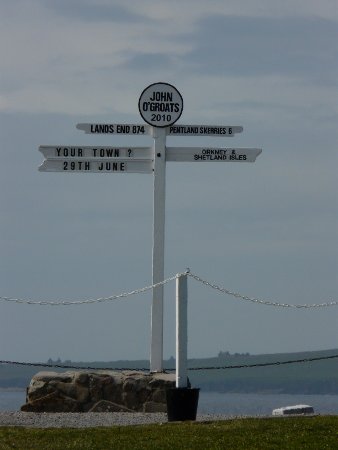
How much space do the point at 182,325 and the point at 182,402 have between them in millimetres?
1043

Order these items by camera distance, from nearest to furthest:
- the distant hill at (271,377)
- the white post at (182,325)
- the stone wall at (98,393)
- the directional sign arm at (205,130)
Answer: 1. the white post at (182,325)
2. the stone wall at (98,393)
3. the directional sign arm at (205,130)
4. the distant hill at (271,377)

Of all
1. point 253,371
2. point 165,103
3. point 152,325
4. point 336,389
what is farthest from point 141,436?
point 253,371

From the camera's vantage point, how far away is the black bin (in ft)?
61.1

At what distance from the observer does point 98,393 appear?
21125mm

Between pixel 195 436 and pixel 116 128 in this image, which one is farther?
pixel 116 128

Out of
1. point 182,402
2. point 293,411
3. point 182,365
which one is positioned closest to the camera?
point 182,402

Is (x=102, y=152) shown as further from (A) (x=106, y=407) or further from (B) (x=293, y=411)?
Answer: (B) (x=293, y=411)

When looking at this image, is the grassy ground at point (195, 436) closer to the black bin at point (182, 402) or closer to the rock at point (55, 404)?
the black bin at point (182, 402)

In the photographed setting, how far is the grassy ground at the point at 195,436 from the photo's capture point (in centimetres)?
1602

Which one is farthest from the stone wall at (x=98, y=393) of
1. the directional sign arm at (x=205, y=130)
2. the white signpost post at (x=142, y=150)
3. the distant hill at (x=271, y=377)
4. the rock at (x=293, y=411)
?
the distant hill at (x=271, y=377)

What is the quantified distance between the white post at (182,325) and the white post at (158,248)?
331 cm

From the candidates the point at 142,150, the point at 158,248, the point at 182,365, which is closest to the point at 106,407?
the point at 182,365

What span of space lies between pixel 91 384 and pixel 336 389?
348 ft

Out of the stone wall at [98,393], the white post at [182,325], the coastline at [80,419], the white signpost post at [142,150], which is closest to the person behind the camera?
the coastline at [80,419]
